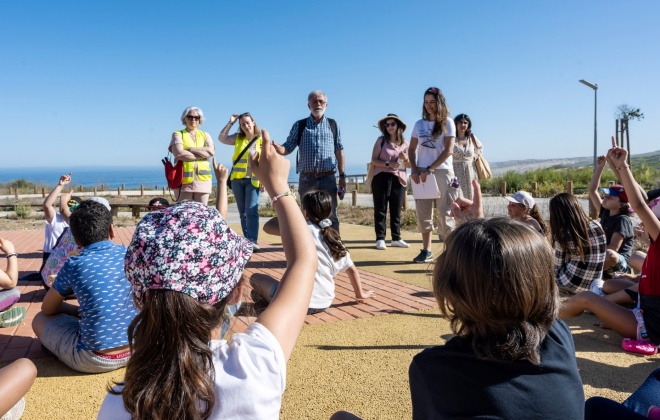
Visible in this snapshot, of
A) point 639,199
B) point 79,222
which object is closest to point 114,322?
point 79,222

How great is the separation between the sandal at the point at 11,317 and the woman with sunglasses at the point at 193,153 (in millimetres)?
2465

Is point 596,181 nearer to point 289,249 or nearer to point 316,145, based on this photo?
point 316,145

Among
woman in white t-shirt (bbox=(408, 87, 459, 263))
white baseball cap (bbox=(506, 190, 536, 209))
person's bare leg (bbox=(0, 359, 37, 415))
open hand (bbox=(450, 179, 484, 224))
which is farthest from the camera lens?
woman in white t-shirt (bbox=(408, 87, 459, 263))

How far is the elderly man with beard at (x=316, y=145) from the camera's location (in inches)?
263

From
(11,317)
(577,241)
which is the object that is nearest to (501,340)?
(577,241)

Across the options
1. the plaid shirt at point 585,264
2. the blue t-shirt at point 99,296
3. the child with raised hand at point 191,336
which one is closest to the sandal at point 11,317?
the blue t-shirt at point 99,296

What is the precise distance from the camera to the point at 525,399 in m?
1.42

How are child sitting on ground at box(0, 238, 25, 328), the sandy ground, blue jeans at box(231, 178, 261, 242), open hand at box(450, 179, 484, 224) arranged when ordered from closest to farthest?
the sandy ground, child sitting on ground at box(0, 238, 25, 328), open hand at box(450, 179, 484, 224), blue jeans at box(231, 178, 261, 242)

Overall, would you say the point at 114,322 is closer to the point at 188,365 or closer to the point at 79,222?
the point at 79,222

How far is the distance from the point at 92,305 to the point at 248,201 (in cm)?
407

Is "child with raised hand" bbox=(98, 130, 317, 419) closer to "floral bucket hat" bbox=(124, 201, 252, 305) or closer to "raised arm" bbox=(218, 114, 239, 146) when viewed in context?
"floral bucket hat" bbox=(124, 201, 252, 305)

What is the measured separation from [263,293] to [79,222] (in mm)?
1604

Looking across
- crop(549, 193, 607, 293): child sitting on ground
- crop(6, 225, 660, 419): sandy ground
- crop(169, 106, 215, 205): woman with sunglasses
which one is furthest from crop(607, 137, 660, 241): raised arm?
crop(169, 106, 215, 205): woman with sunglasses

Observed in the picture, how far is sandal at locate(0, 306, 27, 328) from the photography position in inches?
153
